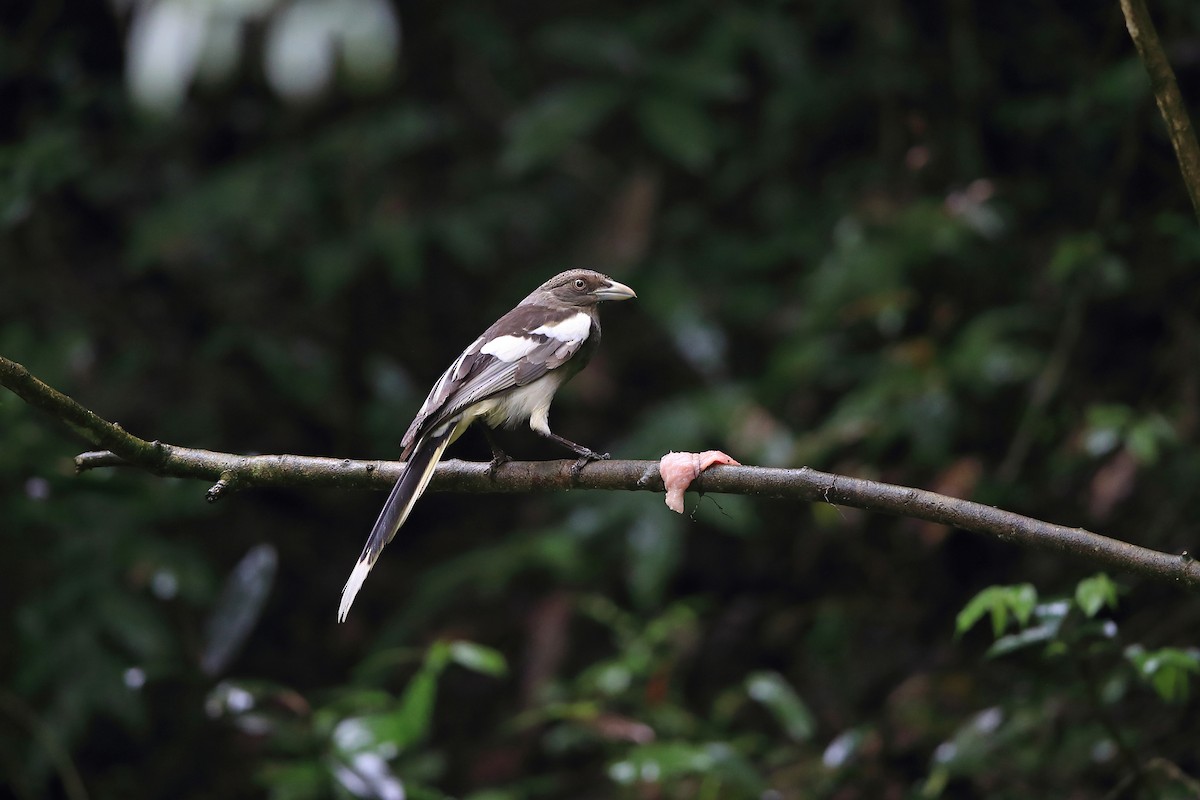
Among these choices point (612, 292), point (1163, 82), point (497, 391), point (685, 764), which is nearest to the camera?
point (1163, 82)

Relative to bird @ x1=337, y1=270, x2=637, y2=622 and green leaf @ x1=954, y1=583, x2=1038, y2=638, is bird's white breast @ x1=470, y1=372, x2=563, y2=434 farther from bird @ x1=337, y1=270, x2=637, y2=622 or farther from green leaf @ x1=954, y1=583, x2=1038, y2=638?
green leaf @ x1=954, y1=583, x2=1038, y2=638

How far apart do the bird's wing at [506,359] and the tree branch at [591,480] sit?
0.73ft

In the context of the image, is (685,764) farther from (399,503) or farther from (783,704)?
(399,503)

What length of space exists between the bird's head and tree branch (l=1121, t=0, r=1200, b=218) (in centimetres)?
198

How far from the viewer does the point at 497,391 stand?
3277 mm

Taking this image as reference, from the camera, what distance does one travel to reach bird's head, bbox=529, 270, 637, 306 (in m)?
4.04

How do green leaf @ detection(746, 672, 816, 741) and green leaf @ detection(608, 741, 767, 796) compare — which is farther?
green leaf @ detection(746, 672, 816, 741)

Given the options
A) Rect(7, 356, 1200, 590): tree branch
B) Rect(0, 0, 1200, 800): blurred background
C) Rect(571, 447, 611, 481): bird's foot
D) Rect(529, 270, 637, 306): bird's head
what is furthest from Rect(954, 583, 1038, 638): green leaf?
Rect(529, 270, 637, 306): bird's head

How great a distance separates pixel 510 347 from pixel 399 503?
797 millimetres

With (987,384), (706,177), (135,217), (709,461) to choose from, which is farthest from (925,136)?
(135,217)

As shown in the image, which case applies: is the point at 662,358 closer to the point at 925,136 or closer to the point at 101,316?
the point at 925,136

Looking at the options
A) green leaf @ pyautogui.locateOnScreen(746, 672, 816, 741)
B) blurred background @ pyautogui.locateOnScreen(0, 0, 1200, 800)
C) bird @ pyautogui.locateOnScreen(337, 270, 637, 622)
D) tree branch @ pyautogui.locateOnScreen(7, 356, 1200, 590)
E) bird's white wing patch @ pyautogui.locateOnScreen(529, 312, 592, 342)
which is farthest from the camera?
blurred background @ pyautogui.locateOnScreen(0, 0, 1200, 800)

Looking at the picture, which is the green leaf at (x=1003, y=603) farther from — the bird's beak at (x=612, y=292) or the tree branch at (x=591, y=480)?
the bird's beak at (x=612, y=292)

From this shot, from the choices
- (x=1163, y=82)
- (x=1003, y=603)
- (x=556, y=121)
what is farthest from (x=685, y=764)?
(x=556, y=121)
